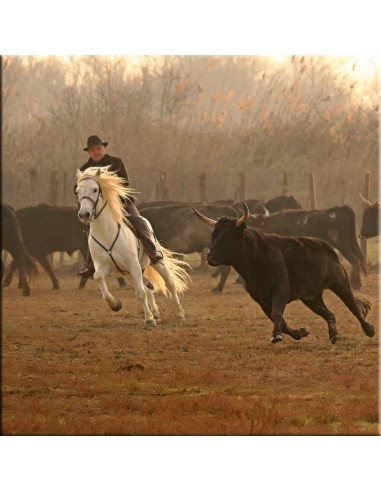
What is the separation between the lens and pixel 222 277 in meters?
11.4

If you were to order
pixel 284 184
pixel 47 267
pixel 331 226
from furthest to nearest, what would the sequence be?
pixel 47 267, pixel 331 226, pixel 284 184

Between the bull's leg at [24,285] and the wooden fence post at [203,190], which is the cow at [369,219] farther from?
the bull's leg at [24,285]

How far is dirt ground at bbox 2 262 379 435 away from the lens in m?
6.87

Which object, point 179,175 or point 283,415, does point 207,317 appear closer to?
point 179,175

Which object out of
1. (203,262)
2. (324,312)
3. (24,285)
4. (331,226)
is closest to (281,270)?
(324,312)

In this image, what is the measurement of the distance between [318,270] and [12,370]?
2703 millimetres

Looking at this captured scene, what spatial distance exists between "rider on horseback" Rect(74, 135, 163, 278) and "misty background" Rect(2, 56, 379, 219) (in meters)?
0.08

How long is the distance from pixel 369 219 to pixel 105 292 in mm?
2750

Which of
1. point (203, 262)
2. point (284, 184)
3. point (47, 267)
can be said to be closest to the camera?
point (284, 184)

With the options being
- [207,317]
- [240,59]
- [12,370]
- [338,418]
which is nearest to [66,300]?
[207,317]

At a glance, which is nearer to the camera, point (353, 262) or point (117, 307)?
point (117, 307)

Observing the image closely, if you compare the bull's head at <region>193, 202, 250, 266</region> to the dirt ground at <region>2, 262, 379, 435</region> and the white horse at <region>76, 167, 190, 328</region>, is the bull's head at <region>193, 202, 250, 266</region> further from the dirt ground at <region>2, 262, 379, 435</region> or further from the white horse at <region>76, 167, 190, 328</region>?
the white horse at <region>76, 167, 190, 328</region>

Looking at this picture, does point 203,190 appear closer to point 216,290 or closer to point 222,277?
point 216,290

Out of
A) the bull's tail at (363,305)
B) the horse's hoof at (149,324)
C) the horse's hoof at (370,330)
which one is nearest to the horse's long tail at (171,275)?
the horse's hoof at (149,324)
